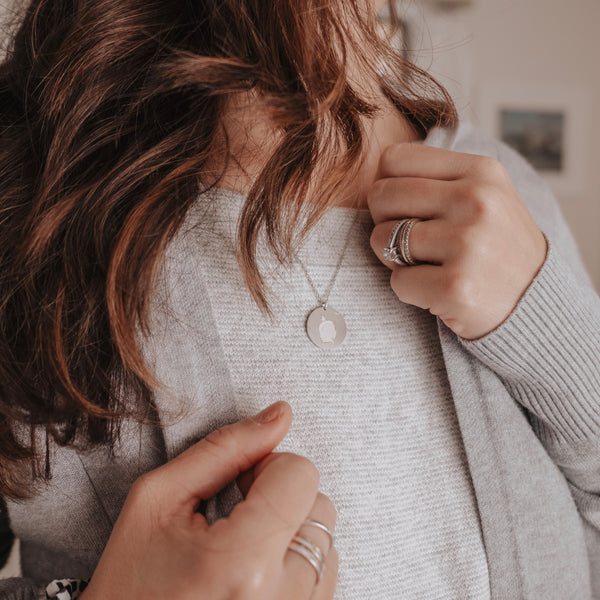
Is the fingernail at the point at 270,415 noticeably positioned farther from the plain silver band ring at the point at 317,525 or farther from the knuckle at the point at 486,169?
the knuckle at the point at 486,169

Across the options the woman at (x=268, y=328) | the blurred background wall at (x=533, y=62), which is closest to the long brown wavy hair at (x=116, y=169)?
the woman at (x=268, y=328)

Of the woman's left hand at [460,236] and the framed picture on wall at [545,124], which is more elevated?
the woman's left hand at [460,236]

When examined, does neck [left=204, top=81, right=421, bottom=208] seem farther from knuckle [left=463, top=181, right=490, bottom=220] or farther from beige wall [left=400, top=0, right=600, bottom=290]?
beige wall [left=400, top=0, right=600, bottom=290]

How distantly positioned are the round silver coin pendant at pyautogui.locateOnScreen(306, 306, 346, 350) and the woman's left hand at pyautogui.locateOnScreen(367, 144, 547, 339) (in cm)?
8

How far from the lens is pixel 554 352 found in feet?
1.92

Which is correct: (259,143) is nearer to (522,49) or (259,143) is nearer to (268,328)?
(268,328)

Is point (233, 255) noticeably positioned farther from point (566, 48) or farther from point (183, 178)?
point (566, 48)

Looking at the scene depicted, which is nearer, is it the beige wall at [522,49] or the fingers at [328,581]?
the fingers at [328,581]

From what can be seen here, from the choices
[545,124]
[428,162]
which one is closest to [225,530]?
[428,162]

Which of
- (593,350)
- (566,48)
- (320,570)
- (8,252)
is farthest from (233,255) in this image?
(566,48)

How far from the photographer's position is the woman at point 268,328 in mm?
475

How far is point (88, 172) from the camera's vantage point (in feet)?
1.68

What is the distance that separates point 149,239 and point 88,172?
10 centimetres

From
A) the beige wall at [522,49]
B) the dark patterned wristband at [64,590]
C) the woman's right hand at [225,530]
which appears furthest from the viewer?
the beige wall at [522,49]
